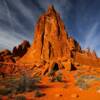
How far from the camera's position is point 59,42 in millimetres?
55719

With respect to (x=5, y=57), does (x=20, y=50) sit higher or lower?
higher

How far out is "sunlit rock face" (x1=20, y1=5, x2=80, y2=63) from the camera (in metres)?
54.3

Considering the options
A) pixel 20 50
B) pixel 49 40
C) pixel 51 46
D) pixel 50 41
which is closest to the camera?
pixel 51 46

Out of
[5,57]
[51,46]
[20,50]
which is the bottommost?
[5,57]

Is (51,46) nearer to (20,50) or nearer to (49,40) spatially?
(49,40)

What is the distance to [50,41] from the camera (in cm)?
5669

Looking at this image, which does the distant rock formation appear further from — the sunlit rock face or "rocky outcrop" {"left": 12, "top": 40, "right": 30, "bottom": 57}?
"rocky outcrop" {"left": 12, "top": 40, "right": 30, "bottom": 57}

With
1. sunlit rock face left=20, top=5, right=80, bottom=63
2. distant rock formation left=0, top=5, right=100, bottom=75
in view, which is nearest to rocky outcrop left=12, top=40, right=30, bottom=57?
distant rock formation left=0, top=5, right=100, bottom=75

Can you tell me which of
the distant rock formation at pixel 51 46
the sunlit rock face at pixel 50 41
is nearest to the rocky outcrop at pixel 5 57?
the distant rock formation at pixel 51 46

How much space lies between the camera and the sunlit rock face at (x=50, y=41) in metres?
54.3

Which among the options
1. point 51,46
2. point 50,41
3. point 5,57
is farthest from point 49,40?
point 5,57

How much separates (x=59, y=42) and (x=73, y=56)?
6.58m

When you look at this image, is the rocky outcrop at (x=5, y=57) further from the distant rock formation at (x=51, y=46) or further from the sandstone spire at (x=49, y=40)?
the sandstone spire at (x=49, y=40)

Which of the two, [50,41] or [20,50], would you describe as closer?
[50,41]
